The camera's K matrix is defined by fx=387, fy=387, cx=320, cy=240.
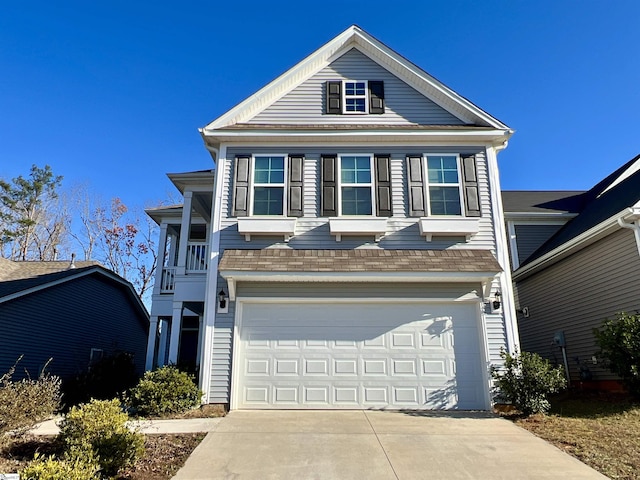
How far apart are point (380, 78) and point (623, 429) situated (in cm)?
908

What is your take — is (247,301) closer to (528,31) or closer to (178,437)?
(178,437)

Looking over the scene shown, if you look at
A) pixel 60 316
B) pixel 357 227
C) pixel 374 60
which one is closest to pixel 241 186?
pixel 357 227

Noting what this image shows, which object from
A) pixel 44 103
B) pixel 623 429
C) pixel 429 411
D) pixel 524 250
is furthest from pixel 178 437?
pixel 44 103

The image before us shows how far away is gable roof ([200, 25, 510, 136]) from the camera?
9.83m

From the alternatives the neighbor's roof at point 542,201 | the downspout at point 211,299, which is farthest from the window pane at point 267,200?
the neighbor's roof at point 542,201

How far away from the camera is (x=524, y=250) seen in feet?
45.0

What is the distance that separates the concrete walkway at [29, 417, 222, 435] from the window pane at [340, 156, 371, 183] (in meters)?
5.89

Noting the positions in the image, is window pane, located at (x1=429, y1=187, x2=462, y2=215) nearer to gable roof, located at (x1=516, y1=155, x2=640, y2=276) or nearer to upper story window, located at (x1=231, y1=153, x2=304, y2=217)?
upper story window, located at (x1=231, y1=153, x2=304, y2=217)

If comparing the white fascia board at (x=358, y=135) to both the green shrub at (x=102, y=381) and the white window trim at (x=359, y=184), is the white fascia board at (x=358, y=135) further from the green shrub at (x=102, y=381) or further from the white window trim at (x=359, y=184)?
the green shrub at (x=102, y=381)

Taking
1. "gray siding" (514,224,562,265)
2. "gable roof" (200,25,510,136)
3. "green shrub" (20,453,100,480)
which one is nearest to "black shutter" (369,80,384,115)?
"gable roof" (200,25,510,136)

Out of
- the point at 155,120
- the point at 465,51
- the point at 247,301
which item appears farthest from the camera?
the point at 155,120

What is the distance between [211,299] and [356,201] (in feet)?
13.1

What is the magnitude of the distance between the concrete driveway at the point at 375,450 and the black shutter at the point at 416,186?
14.5 ft

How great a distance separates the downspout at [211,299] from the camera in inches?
320
